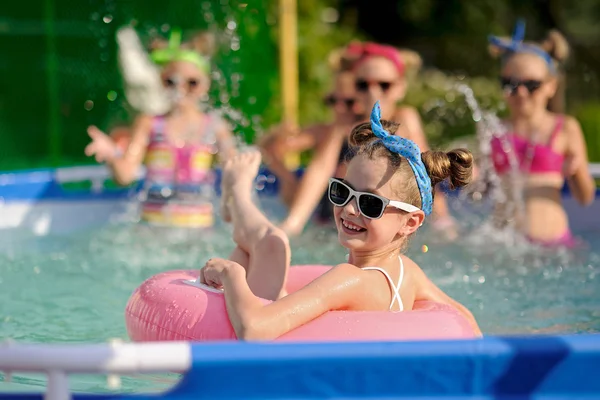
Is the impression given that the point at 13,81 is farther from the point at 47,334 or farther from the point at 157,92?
the point at 47,334

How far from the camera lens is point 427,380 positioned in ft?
7.23

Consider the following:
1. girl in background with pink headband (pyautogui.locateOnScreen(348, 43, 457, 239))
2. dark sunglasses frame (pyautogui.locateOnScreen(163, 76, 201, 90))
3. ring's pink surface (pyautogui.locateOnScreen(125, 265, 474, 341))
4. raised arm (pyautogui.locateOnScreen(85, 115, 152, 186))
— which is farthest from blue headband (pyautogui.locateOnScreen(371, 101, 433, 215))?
dark sunglasses frame (pyautogui.locateOnScreen(163, 76, 201, 90))

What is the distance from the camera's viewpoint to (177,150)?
6.30 metres

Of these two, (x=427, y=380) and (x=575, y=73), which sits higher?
(x=427, y=380)

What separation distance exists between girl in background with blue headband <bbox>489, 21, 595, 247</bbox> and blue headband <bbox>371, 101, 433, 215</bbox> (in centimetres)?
292

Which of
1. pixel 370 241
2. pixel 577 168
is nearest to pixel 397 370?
pixel 370 241

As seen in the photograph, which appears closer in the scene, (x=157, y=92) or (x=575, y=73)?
(x=157, y=92)

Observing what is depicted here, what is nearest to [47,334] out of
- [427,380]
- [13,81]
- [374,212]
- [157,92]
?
[374,212]

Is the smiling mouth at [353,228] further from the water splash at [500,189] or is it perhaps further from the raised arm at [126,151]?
the raised arm at [126,151]

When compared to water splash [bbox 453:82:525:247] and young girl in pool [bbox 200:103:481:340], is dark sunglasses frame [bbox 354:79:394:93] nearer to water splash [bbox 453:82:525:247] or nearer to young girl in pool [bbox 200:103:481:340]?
water splash [bbox 453:82:525:247]

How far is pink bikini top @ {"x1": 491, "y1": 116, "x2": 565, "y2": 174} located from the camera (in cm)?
578

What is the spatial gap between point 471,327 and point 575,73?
442 inches

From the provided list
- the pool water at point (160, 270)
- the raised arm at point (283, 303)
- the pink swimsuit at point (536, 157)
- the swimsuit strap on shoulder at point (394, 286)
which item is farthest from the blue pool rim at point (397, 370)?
the pink swimsuit at point (536, 157)

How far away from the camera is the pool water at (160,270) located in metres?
3.96
